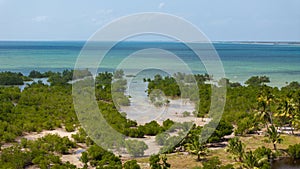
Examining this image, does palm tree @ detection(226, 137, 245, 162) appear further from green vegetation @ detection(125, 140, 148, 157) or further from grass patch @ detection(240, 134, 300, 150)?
green vegetation @ detection(125, 140, 148, 157)

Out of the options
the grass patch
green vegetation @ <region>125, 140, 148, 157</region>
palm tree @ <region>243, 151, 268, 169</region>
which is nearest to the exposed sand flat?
green vegetation @ <region>125, 140, 148, 157</region>

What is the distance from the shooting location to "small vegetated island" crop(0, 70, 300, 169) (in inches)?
904

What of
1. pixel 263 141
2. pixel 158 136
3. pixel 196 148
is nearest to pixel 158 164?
pixel 196 148

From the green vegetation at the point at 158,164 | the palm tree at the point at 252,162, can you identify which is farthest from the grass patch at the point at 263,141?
the green vegetation at the point at 158,164

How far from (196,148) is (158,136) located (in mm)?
3653

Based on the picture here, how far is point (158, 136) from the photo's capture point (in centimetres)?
2747

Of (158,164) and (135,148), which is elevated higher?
(135,148)

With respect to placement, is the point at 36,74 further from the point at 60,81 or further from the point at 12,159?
the point at 12,159

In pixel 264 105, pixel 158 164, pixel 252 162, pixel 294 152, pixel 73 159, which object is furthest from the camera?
pixel 264 105

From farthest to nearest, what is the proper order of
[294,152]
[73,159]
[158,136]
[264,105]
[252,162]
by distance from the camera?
[264,105], [158,136], [294,152], [73,159], [252,162]

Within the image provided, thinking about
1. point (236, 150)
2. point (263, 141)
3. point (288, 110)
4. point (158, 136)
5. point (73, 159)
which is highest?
point (288, 110)

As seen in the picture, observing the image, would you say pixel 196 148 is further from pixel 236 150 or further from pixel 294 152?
pixel 294 152

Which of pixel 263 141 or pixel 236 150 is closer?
pixel 236 150

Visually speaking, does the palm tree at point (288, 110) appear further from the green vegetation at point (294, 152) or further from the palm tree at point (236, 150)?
the palm tree at point (236, 150)
